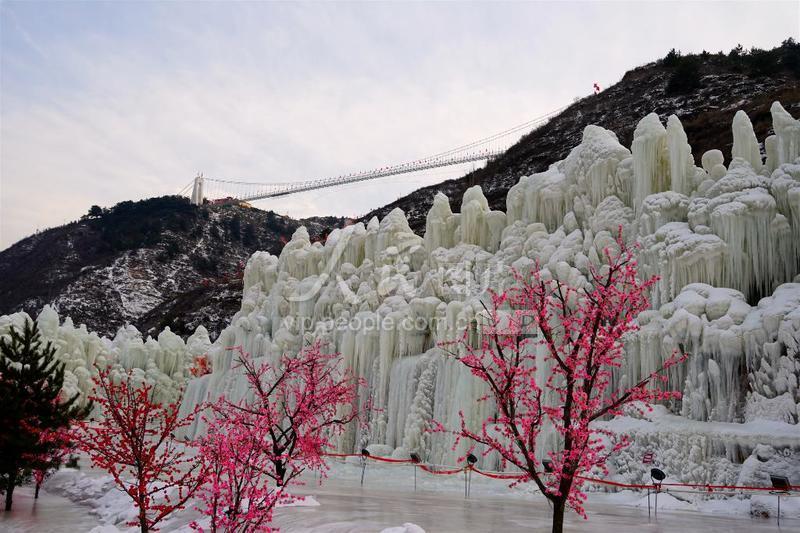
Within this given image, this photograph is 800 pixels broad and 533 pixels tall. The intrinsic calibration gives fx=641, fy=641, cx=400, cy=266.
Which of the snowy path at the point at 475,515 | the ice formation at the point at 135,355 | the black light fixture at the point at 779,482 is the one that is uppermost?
the ice formation at the point at 135,355

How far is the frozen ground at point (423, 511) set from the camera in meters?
9.23

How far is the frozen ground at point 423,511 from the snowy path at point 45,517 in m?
0.02

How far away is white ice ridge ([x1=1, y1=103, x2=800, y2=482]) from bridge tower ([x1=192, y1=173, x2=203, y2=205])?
310 feet

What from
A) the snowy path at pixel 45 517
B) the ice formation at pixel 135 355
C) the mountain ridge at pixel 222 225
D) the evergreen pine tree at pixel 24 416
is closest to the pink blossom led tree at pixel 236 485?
the snowy path at pixel 45 517

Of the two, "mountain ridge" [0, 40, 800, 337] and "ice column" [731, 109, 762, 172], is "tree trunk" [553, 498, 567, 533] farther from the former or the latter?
"mountain ridge" [0, 40, 800, 337]

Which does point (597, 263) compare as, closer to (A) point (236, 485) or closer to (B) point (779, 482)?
(B) point (779, 482)

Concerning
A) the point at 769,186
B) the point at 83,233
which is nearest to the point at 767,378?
the point at 769,186

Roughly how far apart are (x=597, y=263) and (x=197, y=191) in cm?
11089

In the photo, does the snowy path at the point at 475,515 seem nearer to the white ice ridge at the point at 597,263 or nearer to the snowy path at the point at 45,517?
the white ice ridge at the point at 597,263

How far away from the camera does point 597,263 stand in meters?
17.2

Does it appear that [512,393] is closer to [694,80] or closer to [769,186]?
[769,186]

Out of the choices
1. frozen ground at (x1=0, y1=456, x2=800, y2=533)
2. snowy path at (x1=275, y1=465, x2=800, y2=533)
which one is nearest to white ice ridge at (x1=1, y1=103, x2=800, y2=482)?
frozen ground at (x1=0, y1=456, x2=800, y2=533)

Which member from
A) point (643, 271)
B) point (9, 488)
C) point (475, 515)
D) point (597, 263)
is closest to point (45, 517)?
point (9, 488)

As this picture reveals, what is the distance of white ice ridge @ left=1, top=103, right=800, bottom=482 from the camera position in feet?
43.1
